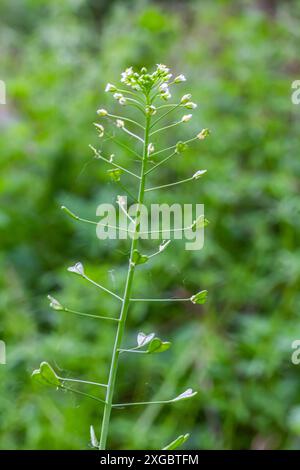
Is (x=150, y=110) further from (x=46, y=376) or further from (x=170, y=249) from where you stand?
(x=170, y=249)

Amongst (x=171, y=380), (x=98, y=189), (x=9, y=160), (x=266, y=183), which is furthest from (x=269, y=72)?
(x=171, y=380)

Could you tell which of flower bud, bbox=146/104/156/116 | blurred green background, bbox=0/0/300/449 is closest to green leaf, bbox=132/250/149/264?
flower bud, bbox=146/104/156/116

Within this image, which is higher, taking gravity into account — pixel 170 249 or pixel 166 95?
pixel 170 249

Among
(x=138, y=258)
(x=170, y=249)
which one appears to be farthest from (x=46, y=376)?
(x=170, y=249)

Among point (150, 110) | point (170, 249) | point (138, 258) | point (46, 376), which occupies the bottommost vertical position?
point (46, 376)

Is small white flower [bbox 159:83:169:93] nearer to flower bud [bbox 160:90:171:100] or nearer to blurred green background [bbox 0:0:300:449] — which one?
flower bud [bbox 160:90:171:100]

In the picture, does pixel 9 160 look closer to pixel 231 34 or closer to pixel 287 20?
pixel 231 34
